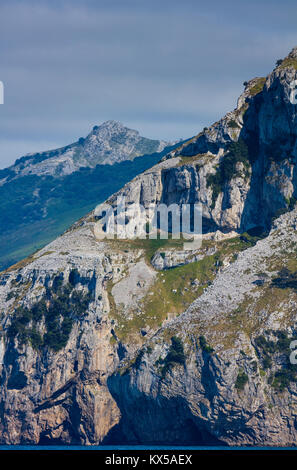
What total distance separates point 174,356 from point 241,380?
17.3 meters

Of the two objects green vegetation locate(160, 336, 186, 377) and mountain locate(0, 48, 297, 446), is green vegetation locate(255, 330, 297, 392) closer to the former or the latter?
mountain locate(0, 48, 297, 446)

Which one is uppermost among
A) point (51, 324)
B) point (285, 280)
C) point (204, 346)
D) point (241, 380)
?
point (285, 280)

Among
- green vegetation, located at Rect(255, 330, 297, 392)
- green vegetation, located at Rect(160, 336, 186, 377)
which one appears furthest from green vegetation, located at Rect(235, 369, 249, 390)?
green vegetation, located at Rect(160, 336, 186, 377)

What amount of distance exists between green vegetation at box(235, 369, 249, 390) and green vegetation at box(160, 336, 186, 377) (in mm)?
13867

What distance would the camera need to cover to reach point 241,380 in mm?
164500

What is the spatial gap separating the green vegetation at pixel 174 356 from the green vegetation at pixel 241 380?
45.5ft

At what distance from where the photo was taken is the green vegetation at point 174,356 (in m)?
172

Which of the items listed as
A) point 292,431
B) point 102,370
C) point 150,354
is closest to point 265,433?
point 292,431

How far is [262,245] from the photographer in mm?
197750

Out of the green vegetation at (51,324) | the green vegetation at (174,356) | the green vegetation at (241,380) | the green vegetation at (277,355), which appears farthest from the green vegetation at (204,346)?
the green vegetation at (51,324)

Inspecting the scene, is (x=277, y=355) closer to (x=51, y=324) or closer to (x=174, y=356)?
A: (x=174, y=356)

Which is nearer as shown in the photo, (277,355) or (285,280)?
(277,355)

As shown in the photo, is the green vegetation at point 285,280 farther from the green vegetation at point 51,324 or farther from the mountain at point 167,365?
the green vegetation at point 51,324

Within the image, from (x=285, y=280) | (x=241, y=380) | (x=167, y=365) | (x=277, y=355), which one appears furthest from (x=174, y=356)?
(x=285, y=280)
